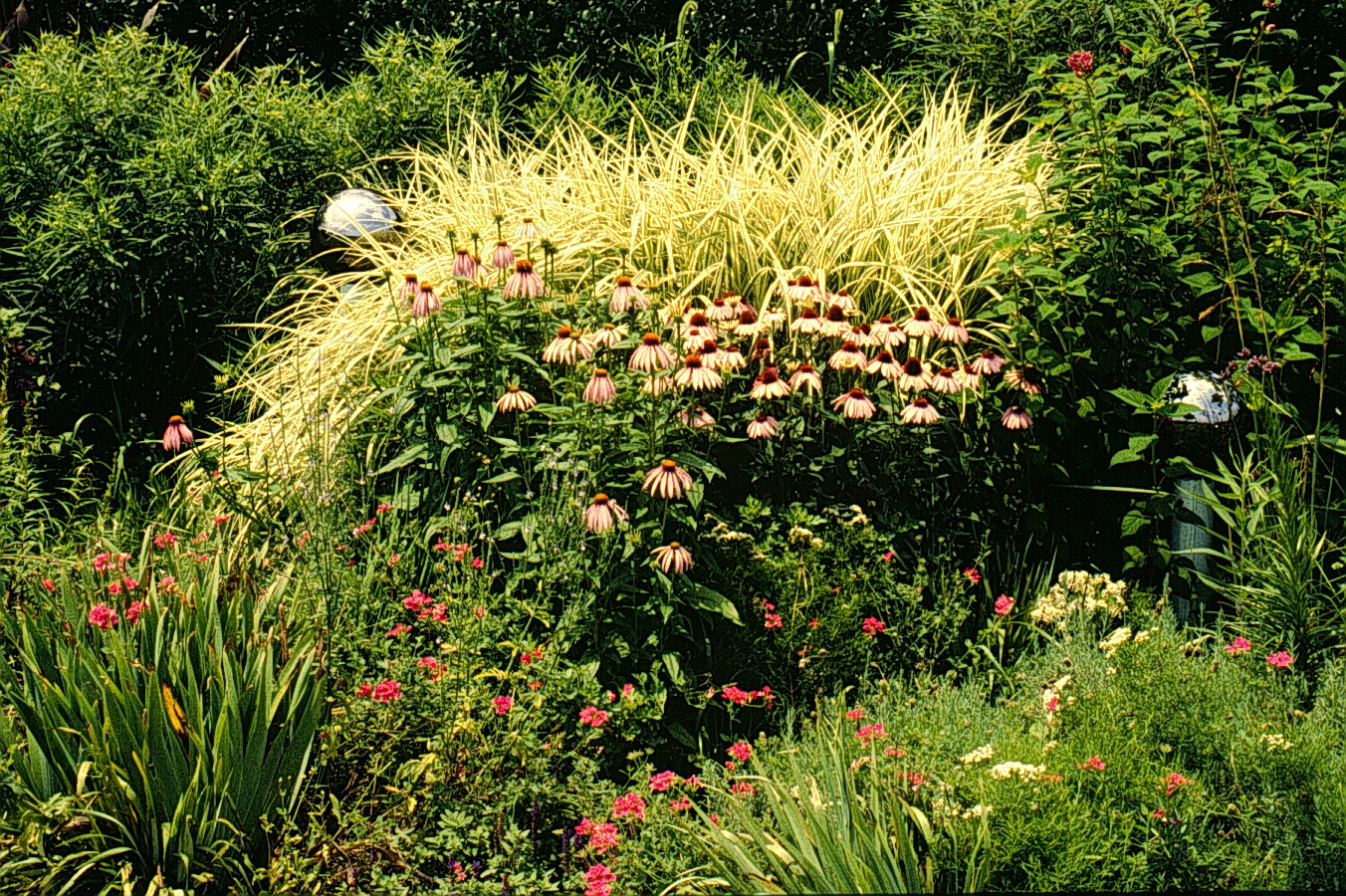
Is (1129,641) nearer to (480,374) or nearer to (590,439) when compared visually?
(590,439)

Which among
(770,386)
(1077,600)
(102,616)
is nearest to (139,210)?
(102,616)

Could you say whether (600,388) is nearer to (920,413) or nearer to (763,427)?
(763,427)

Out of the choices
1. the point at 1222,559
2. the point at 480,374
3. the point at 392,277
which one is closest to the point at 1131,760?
the point at 1222,559

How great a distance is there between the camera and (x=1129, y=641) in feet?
8.75

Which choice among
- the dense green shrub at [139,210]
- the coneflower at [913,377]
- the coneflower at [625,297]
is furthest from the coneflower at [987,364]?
the dense green shrub at [139,210]

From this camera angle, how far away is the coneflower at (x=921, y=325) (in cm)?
341

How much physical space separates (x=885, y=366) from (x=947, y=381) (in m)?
0.18

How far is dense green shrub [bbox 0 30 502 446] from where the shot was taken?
4.34 metres

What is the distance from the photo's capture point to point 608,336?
3127 millimetres

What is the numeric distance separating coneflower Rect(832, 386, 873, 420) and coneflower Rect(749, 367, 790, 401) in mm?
156

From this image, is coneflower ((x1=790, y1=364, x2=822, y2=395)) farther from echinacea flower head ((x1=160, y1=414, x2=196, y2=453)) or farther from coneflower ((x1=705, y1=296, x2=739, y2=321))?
echinacea flower head ((x1=160, y1=414, x2=196, y2=453))

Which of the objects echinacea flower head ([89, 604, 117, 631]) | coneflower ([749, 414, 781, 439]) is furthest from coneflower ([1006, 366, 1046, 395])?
echinacea flower head ([89, 604, 117, 631])

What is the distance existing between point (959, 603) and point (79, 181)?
3.52 meters

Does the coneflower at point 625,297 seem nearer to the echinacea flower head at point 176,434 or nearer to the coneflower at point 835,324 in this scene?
the coneflower at point 835,324
